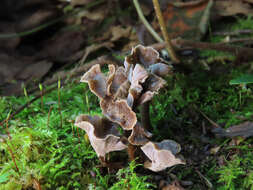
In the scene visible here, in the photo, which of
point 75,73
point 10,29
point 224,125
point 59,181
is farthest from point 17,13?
point 224,125

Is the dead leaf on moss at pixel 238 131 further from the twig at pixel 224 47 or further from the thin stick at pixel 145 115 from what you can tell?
the twig at pixel 224 47

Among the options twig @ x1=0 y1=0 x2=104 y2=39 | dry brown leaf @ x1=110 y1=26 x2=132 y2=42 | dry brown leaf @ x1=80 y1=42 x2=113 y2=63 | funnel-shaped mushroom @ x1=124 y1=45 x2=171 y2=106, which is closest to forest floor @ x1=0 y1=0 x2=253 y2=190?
funnel-shaped mushroom @ x1=124 y1=45 x2=171 y2=106

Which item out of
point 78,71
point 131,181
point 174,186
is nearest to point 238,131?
point 174,186

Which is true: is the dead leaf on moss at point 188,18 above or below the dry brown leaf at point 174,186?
above

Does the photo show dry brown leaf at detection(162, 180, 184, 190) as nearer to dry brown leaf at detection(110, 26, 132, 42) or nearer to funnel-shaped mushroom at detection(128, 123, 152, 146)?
funnel-shaped mushroom at detection(128, 123, 152, 146)

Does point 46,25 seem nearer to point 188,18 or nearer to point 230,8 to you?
point 188,18

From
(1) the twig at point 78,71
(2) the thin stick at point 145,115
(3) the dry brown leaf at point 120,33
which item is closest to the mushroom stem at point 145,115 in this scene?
(2) the thin stick at point 145,115
